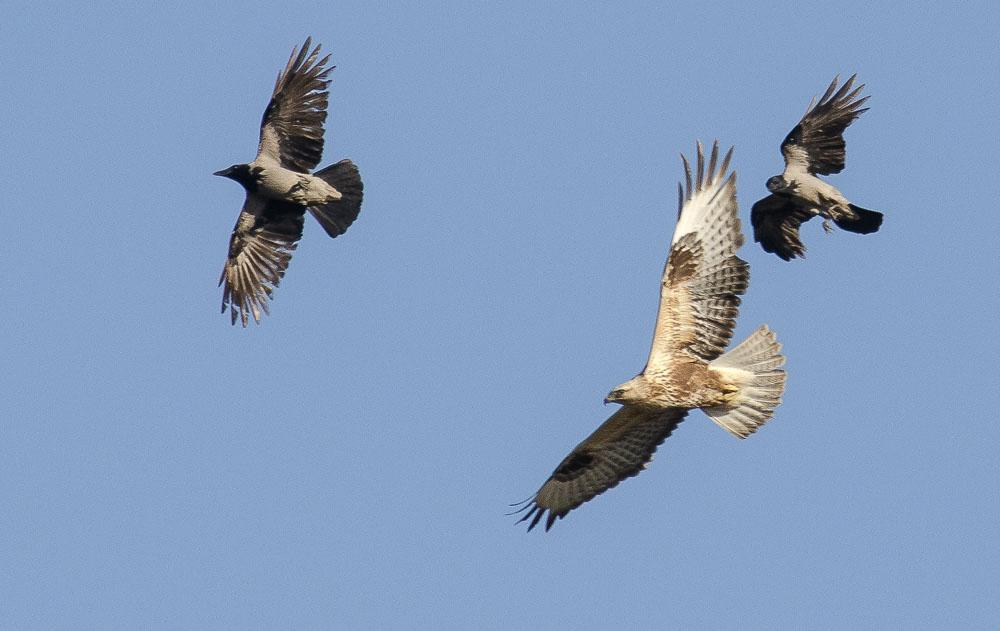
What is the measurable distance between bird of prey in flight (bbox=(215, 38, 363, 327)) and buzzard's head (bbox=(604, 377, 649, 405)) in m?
3.91

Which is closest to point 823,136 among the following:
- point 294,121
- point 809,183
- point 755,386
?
point 809,183

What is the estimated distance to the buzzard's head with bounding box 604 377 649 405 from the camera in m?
12.8

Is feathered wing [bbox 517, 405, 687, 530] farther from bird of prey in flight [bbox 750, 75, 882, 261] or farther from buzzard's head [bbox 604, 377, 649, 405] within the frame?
bird of prey in flight [bbox 750, 75, 882, 261]

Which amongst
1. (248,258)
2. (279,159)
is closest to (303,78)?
(279,159)

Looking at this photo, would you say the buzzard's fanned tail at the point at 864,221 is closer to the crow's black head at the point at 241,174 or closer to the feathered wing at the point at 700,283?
the feathered wing at the point at 700,283

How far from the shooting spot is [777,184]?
15438 mm

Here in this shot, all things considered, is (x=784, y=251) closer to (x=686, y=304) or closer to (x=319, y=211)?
(x=686, y=304)

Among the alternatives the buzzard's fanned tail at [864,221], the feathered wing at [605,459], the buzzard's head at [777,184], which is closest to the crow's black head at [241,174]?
the feathered wing at [605,459]

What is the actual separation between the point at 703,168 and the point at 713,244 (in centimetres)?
63

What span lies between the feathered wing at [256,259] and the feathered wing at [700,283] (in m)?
4.31

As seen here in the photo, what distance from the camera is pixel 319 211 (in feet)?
51.9

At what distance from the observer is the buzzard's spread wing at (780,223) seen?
51.6 feet

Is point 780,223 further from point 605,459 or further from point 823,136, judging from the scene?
point 605,459

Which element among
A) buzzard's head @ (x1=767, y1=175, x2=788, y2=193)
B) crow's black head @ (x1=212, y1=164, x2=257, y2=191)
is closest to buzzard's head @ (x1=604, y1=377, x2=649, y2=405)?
buzzard's head @ (x1=767, y1=175, x2=788, y2=193)
